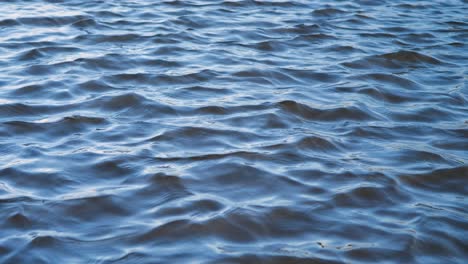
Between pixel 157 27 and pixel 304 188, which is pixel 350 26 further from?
pixel 304 188

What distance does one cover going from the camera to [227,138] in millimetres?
4969

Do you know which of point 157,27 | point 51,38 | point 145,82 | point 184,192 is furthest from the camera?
point 157,27

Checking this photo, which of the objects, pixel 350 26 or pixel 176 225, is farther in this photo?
pixel 350 26

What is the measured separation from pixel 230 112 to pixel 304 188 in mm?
1250

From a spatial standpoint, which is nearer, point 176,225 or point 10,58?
point 176,225

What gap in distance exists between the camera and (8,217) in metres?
Result: 3.87

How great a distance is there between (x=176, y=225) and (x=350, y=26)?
15.1 ft

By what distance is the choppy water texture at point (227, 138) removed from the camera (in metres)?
3.79

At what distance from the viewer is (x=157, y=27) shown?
24.4 ft

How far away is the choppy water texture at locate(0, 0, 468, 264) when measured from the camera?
12.4 ft

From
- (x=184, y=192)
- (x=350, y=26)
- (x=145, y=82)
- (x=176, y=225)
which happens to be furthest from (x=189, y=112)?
(x=350, y=26)

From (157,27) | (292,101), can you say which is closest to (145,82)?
(292,101)

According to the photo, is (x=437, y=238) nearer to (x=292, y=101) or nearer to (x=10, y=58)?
(x=292, y=101)

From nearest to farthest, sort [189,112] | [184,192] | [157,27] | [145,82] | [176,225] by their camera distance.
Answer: [176,225], [184,192], [189,112], [145,82], [157,27]
